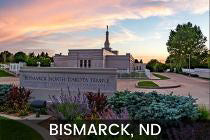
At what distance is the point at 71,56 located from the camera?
58.8m

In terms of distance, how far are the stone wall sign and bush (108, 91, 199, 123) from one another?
1912mm

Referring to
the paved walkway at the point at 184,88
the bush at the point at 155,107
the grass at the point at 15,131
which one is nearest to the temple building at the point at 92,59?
the paved walkway at the point at 184,88

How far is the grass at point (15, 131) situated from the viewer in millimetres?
5863

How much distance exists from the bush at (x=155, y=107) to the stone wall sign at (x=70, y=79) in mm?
1912

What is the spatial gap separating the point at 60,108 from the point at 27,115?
1.71 meters

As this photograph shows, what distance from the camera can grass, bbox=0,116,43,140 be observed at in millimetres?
5863

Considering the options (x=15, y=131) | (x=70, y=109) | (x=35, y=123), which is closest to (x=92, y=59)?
(x=35, y=123)

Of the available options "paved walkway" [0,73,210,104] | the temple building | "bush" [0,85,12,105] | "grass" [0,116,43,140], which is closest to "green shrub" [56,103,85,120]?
"grass" [0,116,43,140]

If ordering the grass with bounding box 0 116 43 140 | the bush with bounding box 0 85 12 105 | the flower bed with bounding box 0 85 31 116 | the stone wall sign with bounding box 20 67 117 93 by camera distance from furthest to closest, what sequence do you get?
the stone wall sign with bounding box 20 67 117 93 → the bush with bounding box 0 85 12 105 → the flower bed with bounding box 0 85 31 116 → the grass with bounding box 0 116 43 140

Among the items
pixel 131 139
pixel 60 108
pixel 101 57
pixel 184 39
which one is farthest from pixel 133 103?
pixel 184 39

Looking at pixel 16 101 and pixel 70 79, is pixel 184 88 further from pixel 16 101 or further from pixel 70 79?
pixel 16 101

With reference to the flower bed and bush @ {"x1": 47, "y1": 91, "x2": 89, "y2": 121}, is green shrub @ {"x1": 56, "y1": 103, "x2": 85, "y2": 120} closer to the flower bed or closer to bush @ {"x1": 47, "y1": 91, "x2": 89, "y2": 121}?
bush @ {"x1": 47, "y1": 91, "x2": 89, "y2": 121}

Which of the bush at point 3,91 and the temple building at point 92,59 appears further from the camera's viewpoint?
the temple building at point 92,59

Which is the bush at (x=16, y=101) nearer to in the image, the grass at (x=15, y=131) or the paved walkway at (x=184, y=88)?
the grass at (x=15, y=131)
